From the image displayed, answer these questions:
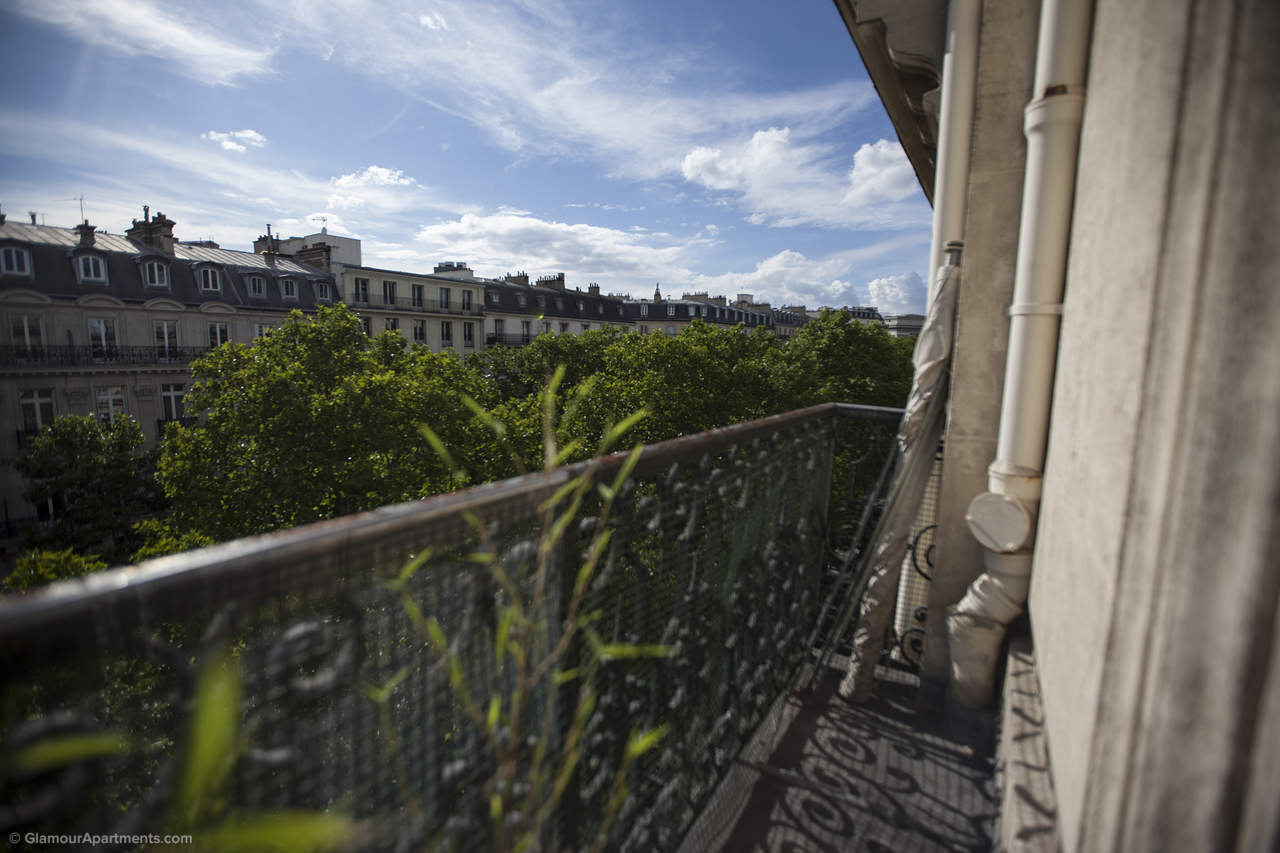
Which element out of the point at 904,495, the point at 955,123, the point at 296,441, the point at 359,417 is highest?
the point at 955,123

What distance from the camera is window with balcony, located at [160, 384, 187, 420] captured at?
30484 mm

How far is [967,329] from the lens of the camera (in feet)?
9.67

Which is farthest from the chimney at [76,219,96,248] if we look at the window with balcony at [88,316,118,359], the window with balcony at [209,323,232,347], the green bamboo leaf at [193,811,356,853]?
the green bamboo leaf at [193,811,356,853]

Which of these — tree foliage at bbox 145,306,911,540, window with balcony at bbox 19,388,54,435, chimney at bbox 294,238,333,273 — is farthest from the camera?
chimney at bbox 294,238,333,273

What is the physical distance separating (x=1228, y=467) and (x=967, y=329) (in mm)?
2180

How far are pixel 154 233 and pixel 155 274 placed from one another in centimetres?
294

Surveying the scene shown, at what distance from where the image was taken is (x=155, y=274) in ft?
101

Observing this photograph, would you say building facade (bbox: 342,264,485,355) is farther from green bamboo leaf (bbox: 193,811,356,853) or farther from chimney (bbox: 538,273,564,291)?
green bamboo leaf (bbox: 193,811,356,853)

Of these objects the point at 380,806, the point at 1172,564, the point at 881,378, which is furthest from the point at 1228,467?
the point at 881,378

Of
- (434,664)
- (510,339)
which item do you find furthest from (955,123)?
(510,339)

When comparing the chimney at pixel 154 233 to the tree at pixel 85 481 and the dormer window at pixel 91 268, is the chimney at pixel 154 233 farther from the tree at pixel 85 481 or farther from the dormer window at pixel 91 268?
the tree at pixel 85 481

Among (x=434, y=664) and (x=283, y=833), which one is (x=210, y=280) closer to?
(x=434, y=664)

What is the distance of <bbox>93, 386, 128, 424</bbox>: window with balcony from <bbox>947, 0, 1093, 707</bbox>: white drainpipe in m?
34.6

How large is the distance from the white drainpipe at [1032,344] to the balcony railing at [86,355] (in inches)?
1336
